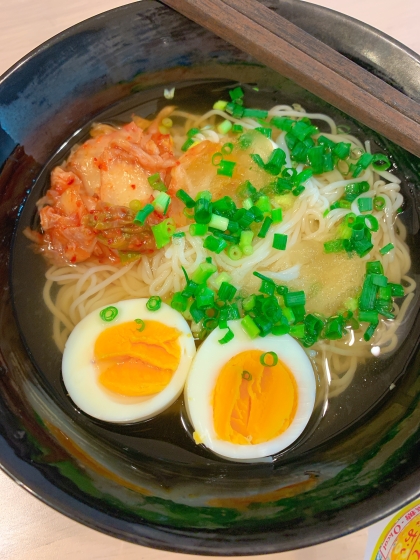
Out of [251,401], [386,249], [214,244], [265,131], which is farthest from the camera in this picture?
[265,131]

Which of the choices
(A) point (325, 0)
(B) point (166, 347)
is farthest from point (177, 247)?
(A) point (325, 0)

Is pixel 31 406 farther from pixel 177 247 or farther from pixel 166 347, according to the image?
pixel 177 247

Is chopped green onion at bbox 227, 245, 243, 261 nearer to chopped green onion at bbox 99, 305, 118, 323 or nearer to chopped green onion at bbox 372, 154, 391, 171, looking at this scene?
chopped green onion at bbox 99, 305, 118, 323

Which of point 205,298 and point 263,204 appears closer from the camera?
point 205,298

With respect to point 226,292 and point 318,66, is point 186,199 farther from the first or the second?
point 318,66

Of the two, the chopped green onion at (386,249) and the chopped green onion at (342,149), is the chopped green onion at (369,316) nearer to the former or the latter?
the chopped green onion at (386,249)

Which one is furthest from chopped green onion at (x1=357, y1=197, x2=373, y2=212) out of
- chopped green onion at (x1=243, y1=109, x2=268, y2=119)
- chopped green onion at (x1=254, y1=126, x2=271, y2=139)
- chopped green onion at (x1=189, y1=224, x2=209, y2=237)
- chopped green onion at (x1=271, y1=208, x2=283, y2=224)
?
chopped green onion at (x1=189, y1=224, x2=209, y2=237)

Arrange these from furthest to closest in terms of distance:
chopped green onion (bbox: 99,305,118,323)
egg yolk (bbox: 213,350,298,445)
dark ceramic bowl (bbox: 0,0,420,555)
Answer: chopped green onion (bbox: 99,305,118,323), egg yolk (bbox: 213,350,298,445), dark ceramic bowl (bbox: 0,0,420,555)

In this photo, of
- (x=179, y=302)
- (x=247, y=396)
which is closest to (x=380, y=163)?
(x=179, y=302)
